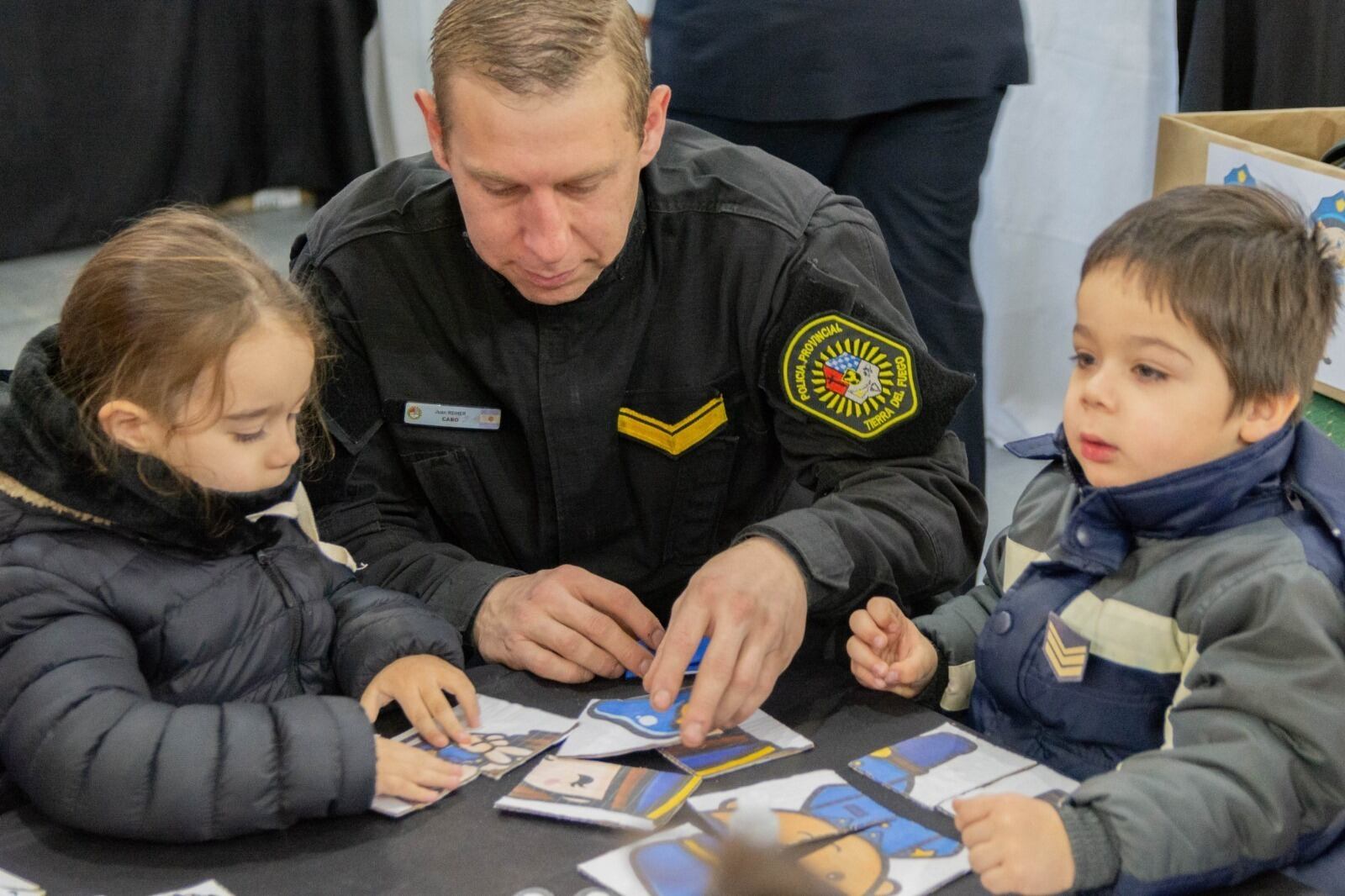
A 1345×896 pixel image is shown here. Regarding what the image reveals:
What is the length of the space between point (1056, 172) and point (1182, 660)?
8.99ft

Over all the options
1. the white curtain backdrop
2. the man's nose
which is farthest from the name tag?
the white curtain backdrop

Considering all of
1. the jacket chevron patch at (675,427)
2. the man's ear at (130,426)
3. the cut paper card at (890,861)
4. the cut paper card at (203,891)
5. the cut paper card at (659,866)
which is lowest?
the cut paper card at (203,891)

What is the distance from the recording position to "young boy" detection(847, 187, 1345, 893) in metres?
1.15

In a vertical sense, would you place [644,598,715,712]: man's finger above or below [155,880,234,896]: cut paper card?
above

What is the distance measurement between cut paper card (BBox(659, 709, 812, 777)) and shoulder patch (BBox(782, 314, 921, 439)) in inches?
17.9

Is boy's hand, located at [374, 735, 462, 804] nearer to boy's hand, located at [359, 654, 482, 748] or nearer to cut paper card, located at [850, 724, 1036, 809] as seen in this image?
boy's hand, located at [359, 654, 482, 748]

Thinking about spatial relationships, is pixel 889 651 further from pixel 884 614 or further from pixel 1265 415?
pixel 1265 415

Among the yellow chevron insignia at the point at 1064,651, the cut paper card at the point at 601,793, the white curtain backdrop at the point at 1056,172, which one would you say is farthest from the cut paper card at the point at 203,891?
the white curtain backdrop at the point at 1056,172

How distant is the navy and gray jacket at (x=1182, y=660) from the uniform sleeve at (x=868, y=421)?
0.49 feet

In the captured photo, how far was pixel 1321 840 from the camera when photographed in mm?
1250

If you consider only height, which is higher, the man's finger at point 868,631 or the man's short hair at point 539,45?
the man's short hair at point 539,45

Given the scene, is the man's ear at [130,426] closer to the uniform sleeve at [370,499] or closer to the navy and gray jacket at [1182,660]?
the uniform sleeve at [370,499]

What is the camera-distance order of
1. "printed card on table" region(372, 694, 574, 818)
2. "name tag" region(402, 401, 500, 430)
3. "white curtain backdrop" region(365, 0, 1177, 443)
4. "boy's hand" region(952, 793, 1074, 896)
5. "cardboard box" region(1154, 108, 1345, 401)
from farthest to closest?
"white curtain backdrop" region(365, 0, 1177, 443) → "cardboard box" region(1154, 108, 1345, 401) → "name tag" region(402, 401, 500, 430) → "printed card on table" region(372, 694, 574, 818) → "boy's hand" region(952, 793, 1074, 896)

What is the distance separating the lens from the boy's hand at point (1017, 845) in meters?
1.11
